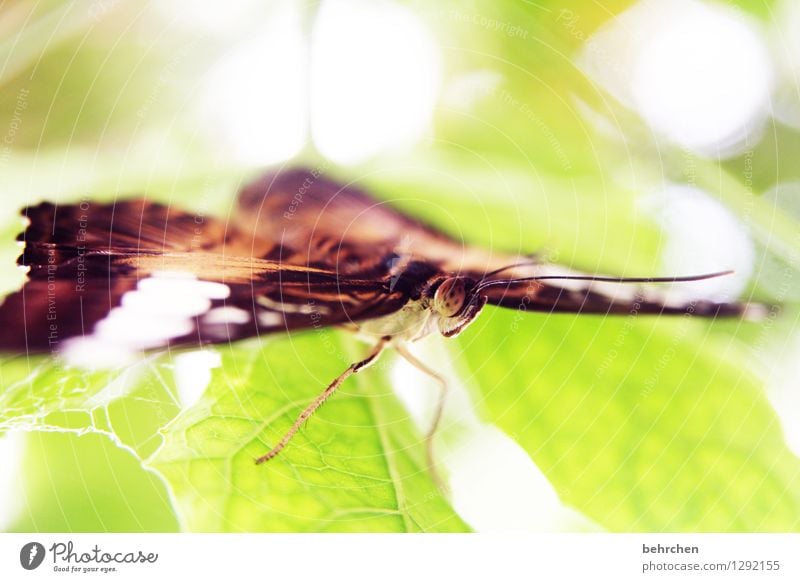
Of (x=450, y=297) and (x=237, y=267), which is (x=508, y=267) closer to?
(x=450, y=297)

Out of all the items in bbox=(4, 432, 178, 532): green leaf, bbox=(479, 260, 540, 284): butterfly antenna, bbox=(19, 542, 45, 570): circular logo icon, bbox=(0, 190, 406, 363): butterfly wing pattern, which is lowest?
bbox=(19, 542, 45, 570): circular logo icon

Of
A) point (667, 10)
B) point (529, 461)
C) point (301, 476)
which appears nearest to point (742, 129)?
point (667, 10)

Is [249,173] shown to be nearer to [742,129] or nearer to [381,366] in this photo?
[381,366]

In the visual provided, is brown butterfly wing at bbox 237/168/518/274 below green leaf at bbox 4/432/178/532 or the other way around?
the other way around

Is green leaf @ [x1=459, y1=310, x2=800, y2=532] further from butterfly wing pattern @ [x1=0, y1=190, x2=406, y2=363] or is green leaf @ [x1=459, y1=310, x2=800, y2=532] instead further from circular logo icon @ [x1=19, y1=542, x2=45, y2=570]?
circular logo icon @ [x1=19, y1=542, x2=45, y2=570]

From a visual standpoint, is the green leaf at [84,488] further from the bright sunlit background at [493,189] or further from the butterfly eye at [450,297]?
the butterfly eye at [450,297]

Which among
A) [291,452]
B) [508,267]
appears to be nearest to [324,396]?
[291,452]

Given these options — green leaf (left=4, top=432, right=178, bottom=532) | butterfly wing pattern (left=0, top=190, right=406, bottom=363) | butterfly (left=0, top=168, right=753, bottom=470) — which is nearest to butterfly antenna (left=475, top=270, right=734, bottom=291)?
butterfly (left=0, top=168, right=753, bottom=470)
